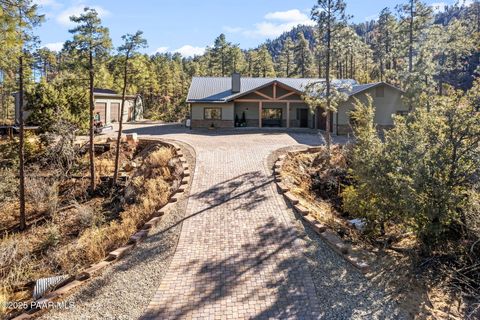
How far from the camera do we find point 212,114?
28.8 metres

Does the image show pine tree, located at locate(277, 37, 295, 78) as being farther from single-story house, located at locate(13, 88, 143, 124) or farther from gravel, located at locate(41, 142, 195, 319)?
gravel, located at locate(41, 142, 195, 319)

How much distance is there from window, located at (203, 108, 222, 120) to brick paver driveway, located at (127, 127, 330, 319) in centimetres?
1444

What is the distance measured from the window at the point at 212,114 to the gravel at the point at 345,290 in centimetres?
2065

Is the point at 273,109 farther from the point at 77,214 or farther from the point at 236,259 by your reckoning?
the point at 236,259

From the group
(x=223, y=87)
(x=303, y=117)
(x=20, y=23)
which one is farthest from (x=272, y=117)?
(x=20, y=23)

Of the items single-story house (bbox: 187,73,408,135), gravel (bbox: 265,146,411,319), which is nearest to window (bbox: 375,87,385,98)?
single-story house (bbox: 187,73,408,135)

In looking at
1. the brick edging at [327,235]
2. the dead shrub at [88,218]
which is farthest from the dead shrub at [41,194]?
the brick edging at [327,235]

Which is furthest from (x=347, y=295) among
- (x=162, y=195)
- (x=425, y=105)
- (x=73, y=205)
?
(x=73, y=205)

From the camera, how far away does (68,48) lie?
15.6 metres

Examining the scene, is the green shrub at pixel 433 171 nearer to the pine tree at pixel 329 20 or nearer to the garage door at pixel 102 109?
the pine tree at pixel 329 20

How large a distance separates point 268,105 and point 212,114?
16.4 ft

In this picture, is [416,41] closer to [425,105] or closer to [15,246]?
[425,105]

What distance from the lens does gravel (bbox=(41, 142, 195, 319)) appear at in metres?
6.72

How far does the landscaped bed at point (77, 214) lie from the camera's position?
10.1 m
